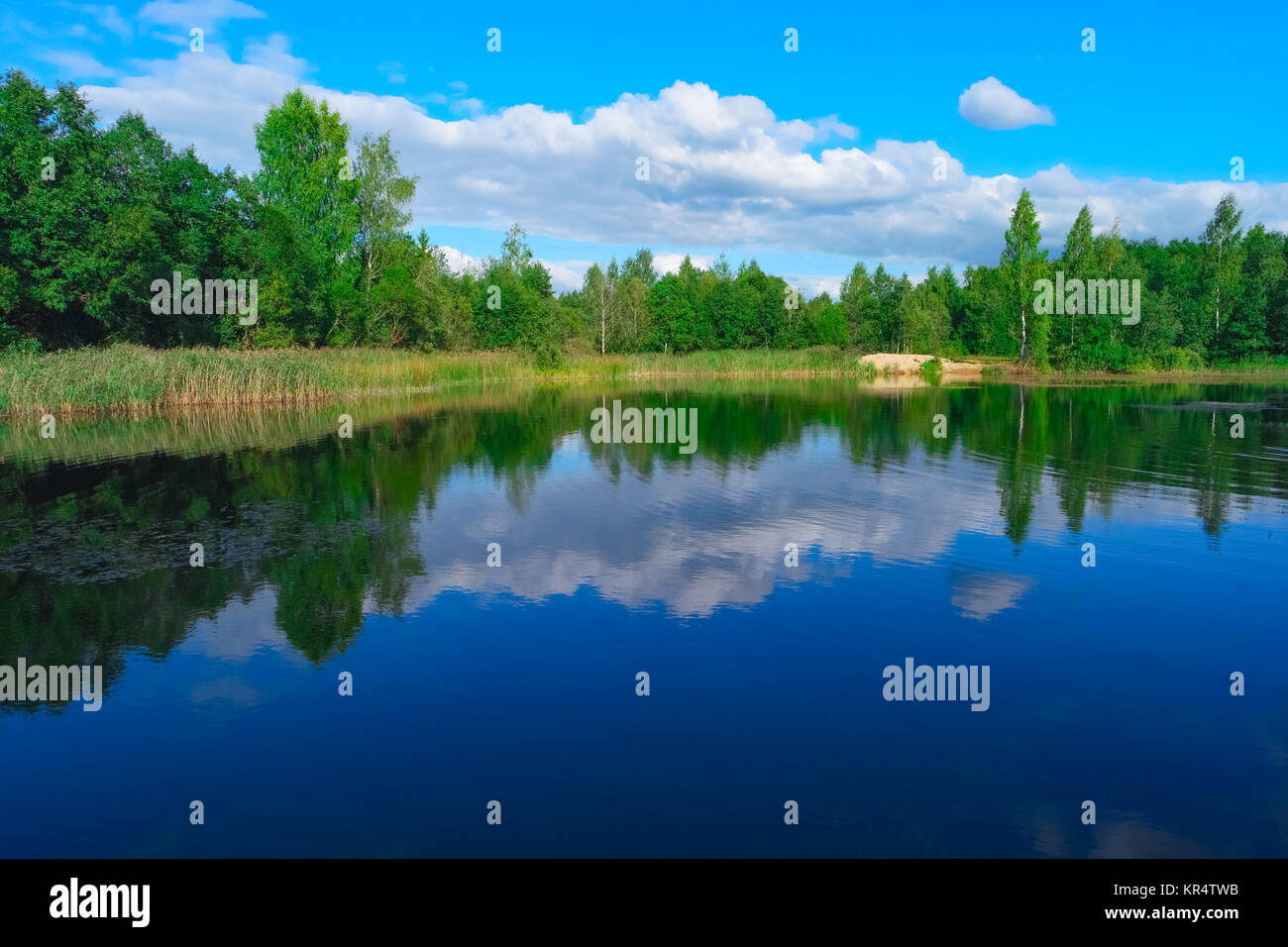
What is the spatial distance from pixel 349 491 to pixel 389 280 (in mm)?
49936

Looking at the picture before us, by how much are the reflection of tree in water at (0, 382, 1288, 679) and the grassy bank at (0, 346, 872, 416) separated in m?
10.1

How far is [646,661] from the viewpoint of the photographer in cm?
960

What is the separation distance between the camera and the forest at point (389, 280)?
44031 millimetres

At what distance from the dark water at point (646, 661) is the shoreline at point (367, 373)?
18846mm

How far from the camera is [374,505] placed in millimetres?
17891

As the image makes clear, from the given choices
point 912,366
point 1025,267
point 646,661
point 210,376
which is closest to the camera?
point 646,661

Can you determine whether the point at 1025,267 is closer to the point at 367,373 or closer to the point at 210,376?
the point at 367,373

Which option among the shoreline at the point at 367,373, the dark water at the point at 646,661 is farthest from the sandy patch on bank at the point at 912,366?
the dark water at the point at 646,661

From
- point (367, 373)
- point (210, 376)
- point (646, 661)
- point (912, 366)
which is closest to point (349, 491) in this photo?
point (646, 661)
